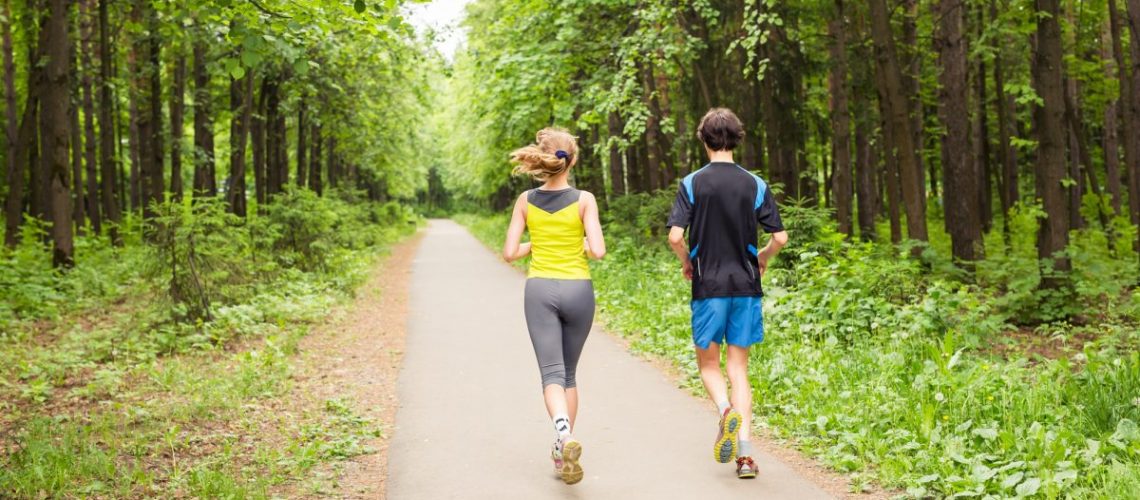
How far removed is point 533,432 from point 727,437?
1.90 m

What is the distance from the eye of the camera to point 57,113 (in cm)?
1334

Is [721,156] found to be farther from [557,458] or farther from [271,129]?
[271,129]

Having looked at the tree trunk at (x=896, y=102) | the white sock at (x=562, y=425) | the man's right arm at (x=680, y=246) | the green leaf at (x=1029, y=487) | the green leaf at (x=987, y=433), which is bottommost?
the green leaf at (x=1029, y=487)

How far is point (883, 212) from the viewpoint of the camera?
38500 mm

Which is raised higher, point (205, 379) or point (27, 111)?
point (27, 111)

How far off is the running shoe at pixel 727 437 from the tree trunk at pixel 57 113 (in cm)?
1249

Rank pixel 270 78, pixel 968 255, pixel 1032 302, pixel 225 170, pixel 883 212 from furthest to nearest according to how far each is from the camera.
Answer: pixel 225 170 → pixel 883 212 → pixel 270 78 → pixel 968 255 → pixel 1032 302

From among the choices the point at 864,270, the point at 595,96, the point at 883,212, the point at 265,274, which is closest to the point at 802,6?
the point at 595,96

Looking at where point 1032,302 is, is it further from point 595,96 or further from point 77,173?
point 77,173

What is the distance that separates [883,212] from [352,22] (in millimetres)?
34499

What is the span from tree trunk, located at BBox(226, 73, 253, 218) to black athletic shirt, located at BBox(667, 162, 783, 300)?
16204 millimetres

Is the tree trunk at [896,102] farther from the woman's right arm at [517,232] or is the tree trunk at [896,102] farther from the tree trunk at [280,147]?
the tree trunk at [280,147]

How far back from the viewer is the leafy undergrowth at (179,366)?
549 cm

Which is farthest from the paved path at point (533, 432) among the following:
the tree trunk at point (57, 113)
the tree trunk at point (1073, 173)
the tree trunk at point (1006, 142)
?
the tree trunk at point (1073, 173)
